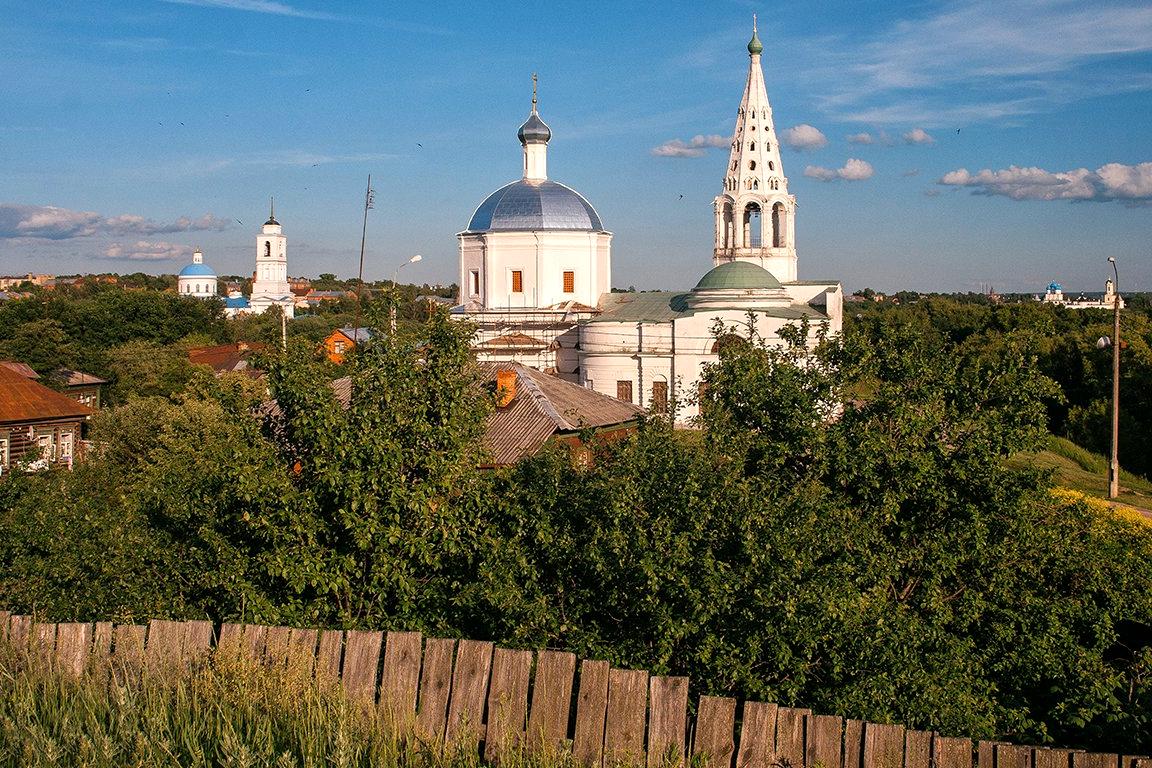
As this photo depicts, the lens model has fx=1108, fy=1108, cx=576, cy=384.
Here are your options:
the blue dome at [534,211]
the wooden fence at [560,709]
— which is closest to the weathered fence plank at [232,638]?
the wooden fence at [560,709]

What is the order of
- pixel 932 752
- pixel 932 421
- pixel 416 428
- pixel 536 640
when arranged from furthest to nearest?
pixel 932 421
pixel 416 428
pixel 536 640
pixel 932 752

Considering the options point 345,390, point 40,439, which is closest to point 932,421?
point 345,390

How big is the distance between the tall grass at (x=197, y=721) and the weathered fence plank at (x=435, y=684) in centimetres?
38

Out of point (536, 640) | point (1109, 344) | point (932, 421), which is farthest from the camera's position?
point (1109, 344)

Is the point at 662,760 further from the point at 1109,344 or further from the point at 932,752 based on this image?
the point at 1109,344

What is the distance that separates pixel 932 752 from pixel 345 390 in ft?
57.4

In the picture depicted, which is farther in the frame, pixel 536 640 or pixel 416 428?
pixel 416 428

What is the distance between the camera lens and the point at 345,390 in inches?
872

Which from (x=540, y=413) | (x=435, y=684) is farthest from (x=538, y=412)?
(x=435, y=684)

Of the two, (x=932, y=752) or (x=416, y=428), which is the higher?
(x=416, y=428)

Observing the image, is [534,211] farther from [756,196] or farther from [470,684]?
[470,684]

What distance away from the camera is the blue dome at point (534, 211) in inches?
1874

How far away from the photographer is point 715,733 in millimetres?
6152

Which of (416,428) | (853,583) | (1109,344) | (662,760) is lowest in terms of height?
(662,760)
